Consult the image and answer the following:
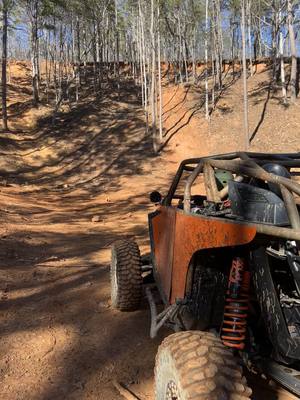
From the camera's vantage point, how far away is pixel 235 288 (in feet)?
8.86

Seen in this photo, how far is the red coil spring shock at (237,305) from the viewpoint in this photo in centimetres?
270

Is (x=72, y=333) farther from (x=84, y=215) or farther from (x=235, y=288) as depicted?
(x=84, y=215)

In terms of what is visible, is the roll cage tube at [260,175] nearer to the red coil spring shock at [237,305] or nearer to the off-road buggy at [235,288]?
the off-road buggy at [235,288]

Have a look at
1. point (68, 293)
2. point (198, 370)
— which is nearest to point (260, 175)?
point (198, 370)

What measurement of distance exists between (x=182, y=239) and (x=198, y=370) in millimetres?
973

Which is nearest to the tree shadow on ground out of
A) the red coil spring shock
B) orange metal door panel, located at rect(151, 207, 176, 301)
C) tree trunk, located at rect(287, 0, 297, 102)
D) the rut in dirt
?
the rut in dirt

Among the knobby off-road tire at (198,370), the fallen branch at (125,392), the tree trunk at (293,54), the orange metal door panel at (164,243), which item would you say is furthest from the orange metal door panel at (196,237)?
the tree trunk at (293,54)

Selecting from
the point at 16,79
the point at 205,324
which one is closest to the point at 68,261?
the point at 205,324

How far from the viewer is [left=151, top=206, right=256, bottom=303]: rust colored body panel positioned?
250 cm

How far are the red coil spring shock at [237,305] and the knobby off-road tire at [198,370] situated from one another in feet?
0.69

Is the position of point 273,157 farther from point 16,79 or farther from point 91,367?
point 16,79

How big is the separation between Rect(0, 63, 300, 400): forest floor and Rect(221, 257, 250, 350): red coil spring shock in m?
0.84

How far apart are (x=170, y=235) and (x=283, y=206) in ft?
3.95

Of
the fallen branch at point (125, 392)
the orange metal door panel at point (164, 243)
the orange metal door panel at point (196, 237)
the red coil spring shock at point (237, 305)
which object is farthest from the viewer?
the orange metal door panel at point (164, 243)
